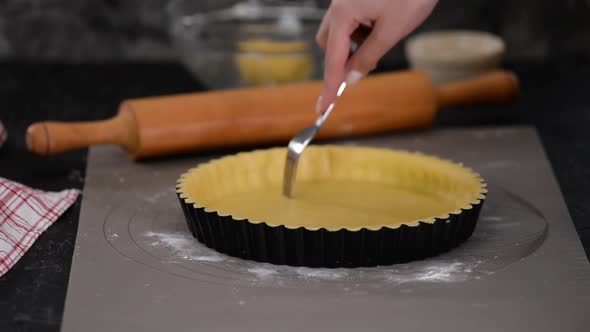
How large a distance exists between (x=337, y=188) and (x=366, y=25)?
0.26 meters

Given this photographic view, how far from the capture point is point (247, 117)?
1706 mm

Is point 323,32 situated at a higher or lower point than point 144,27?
higher

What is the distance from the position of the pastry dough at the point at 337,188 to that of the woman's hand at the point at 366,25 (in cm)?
15

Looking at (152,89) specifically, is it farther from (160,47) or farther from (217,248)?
(217,248)

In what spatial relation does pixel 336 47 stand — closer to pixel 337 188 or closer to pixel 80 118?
pixel 337 188

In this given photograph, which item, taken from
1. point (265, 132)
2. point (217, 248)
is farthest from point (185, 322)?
point (265, 132)

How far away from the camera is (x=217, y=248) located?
126cm

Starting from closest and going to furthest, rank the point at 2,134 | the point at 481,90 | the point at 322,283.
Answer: the point at 322,283 → the point at 2,134 → the point at 481,90

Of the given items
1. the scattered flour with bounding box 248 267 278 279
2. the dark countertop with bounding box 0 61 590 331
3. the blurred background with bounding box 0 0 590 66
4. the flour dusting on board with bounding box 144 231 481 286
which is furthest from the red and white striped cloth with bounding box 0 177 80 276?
the blurred background with bounding box 0 0 590 66

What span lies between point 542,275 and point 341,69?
40cm

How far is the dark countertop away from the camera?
1.17 metres

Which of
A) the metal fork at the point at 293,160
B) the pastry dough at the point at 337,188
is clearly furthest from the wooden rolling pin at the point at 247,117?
the metal fork at the point at 293,160

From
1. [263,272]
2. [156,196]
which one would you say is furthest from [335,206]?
[156,196]

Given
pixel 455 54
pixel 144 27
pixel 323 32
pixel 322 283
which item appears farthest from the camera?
pixel 144 27
